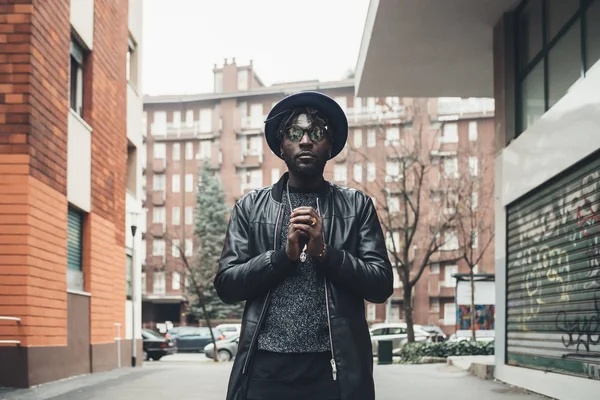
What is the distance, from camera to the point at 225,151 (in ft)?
236

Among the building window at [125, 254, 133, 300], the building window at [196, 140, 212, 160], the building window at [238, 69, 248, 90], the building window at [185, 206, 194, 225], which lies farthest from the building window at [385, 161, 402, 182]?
the building window at [185, 206, 194, 225]

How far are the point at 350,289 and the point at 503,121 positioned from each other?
12380 millimetres

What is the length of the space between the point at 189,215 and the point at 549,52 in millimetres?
62679

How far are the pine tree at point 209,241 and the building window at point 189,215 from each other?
21.8 feet

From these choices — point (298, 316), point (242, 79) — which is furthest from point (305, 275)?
point (242, 79)

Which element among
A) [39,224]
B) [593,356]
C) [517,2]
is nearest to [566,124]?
[593,356]

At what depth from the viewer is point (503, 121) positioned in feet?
47.2

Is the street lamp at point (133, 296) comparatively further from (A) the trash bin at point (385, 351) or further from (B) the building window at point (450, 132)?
(B) the building window at point (450, 132)

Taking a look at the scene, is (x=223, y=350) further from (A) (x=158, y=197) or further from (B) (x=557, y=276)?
(A) (x=158, y=197)

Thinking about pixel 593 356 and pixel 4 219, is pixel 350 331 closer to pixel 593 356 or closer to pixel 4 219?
pixel 593 356

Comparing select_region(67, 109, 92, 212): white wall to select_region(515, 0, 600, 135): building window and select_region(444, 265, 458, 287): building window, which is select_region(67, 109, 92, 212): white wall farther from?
select_region(444, 265, 458, 287): building window

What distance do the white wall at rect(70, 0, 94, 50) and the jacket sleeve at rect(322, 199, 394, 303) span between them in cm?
1412

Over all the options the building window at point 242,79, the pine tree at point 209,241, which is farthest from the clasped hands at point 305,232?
the building window at point 242,79

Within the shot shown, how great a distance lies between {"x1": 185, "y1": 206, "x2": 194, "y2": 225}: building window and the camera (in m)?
73.3
